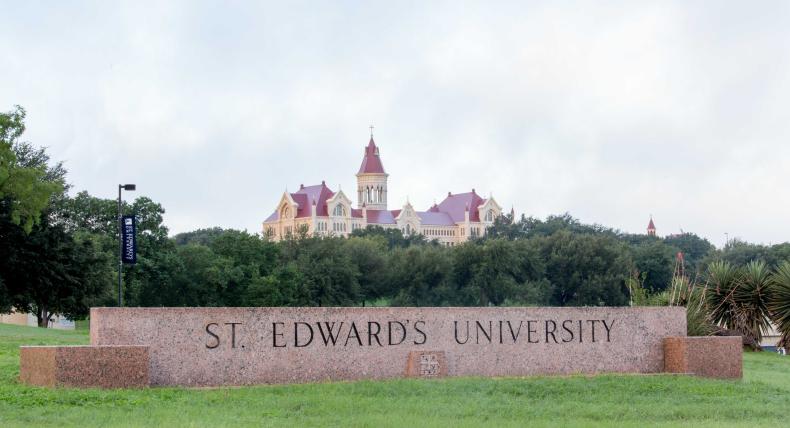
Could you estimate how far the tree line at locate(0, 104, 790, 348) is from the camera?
4378 cm

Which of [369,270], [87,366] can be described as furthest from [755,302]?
[369,270]

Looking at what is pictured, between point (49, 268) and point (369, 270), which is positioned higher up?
point (369, 270)

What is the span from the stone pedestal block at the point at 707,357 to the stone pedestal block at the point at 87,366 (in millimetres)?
7375

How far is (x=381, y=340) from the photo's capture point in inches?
596

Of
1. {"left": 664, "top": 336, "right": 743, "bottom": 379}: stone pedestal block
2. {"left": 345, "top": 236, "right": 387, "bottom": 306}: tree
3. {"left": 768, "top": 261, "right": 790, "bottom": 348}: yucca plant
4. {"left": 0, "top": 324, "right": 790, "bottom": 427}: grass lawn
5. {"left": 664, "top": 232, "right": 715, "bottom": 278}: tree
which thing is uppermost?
{"left": 664, "top": 232, "right": 715, "bottom": 278}: tree

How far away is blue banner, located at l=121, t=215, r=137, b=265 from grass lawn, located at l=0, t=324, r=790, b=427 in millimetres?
26819

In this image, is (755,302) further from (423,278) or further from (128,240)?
(423,278)

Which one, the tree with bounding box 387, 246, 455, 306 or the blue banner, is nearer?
the blue banner

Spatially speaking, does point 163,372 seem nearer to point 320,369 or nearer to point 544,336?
point 320,369

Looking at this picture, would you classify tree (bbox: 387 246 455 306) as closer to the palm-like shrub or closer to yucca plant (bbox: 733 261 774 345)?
the palm-like shrub

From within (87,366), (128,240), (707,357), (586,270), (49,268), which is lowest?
(707,357)

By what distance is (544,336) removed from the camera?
1602 cm

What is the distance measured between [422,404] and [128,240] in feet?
104

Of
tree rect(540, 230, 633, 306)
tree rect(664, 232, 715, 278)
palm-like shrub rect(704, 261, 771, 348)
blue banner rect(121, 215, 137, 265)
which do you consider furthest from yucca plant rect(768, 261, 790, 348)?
tree rect(664, 232, 715, 278)
